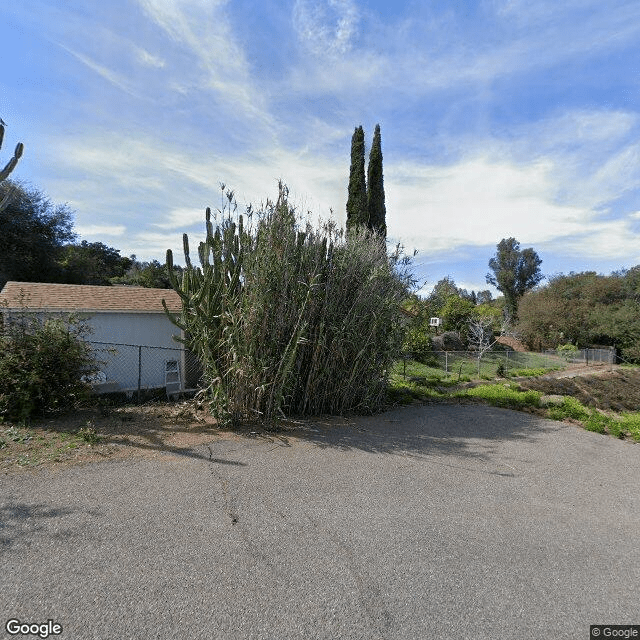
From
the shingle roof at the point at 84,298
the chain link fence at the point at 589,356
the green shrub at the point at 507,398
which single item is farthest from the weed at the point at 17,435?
the chain link fence at the point at 589,356

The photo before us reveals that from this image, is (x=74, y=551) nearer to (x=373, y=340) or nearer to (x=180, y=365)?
(x=373, y=340)

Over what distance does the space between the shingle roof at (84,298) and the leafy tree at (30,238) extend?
334 inches

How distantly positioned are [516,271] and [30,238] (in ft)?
160

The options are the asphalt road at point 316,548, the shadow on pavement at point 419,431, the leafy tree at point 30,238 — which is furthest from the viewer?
the leafy tree at point 30,238

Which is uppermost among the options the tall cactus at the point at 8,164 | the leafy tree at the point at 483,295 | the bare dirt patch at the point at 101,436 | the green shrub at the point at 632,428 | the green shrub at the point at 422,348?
the leafy tree at the point at 483,295

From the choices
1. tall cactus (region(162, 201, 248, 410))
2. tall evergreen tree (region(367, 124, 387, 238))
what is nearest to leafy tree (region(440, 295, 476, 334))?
tall evergreen tree (region(367, 124, 387, 238))

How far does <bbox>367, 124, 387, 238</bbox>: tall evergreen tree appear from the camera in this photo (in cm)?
1912

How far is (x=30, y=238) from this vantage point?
18.4m

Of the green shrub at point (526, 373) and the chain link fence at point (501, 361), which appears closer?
the green shrub at point (526, 373)

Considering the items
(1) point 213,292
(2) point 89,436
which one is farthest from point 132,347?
(2) point 89,436

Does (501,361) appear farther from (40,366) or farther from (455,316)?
(40,366)

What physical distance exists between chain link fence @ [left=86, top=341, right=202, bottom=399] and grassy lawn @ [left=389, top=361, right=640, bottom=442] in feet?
19.4

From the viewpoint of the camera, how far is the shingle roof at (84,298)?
9963 mm

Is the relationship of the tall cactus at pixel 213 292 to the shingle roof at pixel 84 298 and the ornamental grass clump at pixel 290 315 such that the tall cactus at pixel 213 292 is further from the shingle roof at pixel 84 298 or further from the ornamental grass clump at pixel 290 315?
the shingle roof at pixel 84 298
